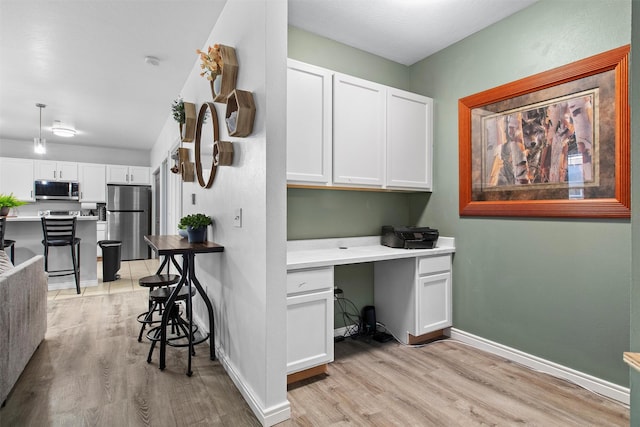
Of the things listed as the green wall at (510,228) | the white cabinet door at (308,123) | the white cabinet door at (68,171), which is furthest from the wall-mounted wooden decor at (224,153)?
the white cabinet door at (68,171)

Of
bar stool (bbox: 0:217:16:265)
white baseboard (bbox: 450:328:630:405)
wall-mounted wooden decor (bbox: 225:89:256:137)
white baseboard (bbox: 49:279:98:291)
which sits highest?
wall-mounted wooden decor (bbox: 225:89:256:137)

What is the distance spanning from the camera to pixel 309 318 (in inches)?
84.7

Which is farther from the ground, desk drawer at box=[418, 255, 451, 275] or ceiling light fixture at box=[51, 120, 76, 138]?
ceiling light fixture at box=[51, 120, 76, 138]

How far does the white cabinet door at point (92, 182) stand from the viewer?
22.5 feet

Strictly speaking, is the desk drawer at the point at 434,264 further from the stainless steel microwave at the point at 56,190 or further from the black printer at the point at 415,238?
the stainless steel microwave at the point at 56,190

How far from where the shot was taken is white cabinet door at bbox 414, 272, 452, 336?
2.73 metres

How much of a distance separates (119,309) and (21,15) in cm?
282

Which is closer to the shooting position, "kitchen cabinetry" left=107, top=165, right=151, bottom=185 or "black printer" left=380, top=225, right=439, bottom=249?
"black printer" left=380, top=225, right=439, bottom=249

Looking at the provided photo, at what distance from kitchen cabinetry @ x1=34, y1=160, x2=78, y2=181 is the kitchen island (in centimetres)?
250

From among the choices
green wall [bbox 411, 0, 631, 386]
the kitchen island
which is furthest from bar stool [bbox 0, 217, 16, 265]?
green wall [bbox 411, 0, 631, 386]

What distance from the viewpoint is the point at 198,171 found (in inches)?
120

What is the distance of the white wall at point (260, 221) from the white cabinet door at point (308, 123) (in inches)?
15.0

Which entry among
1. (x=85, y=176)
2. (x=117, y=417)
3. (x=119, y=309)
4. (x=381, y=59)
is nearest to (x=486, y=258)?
(x=381, y=59)

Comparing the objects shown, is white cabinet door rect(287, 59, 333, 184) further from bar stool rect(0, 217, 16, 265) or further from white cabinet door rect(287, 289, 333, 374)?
bar stool rect(0, 217, 16, 265)
